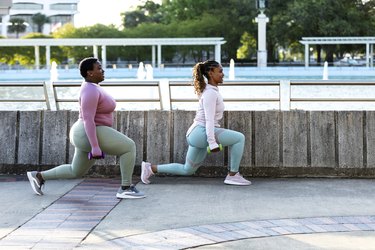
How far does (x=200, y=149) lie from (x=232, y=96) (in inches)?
68.1

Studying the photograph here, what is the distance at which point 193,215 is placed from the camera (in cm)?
649

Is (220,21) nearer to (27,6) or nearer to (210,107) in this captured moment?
(27,6)

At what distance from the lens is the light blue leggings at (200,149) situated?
26.2ft

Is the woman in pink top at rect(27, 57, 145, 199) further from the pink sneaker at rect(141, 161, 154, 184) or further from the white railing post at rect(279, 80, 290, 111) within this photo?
the white railing post at rect(279, 80, 290, 111)

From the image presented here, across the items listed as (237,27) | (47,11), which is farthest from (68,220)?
(47,11)

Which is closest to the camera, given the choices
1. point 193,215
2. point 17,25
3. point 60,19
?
point 193,215

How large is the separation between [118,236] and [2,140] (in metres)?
3.99

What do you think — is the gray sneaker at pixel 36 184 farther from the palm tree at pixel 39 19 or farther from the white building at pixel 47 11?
the white building at pixel 47 11

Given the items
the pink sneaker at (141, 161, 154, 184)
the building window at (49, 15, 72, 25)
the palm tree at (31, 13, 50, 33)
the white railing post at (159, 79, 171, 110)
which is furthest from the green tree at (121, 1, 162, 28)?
the pink sneaker at (141, 161, 154, 184)

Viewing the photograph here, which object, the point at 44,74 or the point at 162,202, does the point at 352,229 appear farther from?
the point at 44,74

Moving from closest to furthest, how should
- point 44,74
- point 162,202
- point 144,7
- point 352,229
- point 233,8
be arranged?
point 352,229
point 162,202
point 44,74
point 233,8
point 144,7

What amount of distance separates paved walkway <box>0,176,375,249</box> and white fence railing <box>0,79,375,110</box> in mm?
1219

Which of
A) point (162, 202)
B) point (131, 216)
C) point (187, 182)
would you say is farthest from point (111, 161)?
point (131, 216)

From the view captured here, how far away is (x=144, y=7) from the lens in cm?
11688
